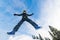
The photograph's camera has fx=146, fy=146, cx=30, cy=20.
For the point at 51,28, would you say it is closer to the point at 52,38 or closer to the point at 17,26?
the point at 52,38

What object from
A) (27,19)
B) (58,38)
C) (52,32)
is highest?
(27,19)

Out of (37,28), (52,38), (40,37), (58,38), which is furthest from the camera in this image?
(40,37)

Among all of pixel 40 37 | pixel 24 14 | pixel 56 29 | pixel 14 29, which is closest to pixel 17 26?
pixel 14 29

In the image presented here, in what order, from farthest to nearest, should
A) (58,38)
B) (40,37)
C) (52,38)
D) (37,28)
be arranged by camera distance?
1. (40,37)
2. (37,28)
3. (52,38)
4. (58,38)

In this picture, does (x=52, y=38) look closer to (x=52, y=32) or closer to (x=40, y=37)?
(x=52, y=32)

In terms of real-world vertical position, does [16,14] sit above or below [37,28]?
above

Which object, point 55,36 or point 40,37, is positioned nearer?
point 55,36

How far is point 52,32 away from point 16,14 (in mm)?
11997

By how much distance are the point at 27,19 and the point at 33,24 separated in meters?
2.48

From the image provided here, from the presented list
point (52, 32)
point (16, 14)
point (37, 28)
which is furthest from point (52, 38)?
point (16, 14)

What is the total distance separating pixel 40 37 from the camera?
48.2 m

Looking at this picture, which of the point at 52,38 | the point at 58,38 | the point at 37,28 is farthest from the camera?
the point at 37,28

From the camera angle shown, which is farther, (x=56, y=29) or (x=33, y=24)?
(x=33, y=24)

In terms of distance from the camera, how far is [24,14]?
45844 millimetres
